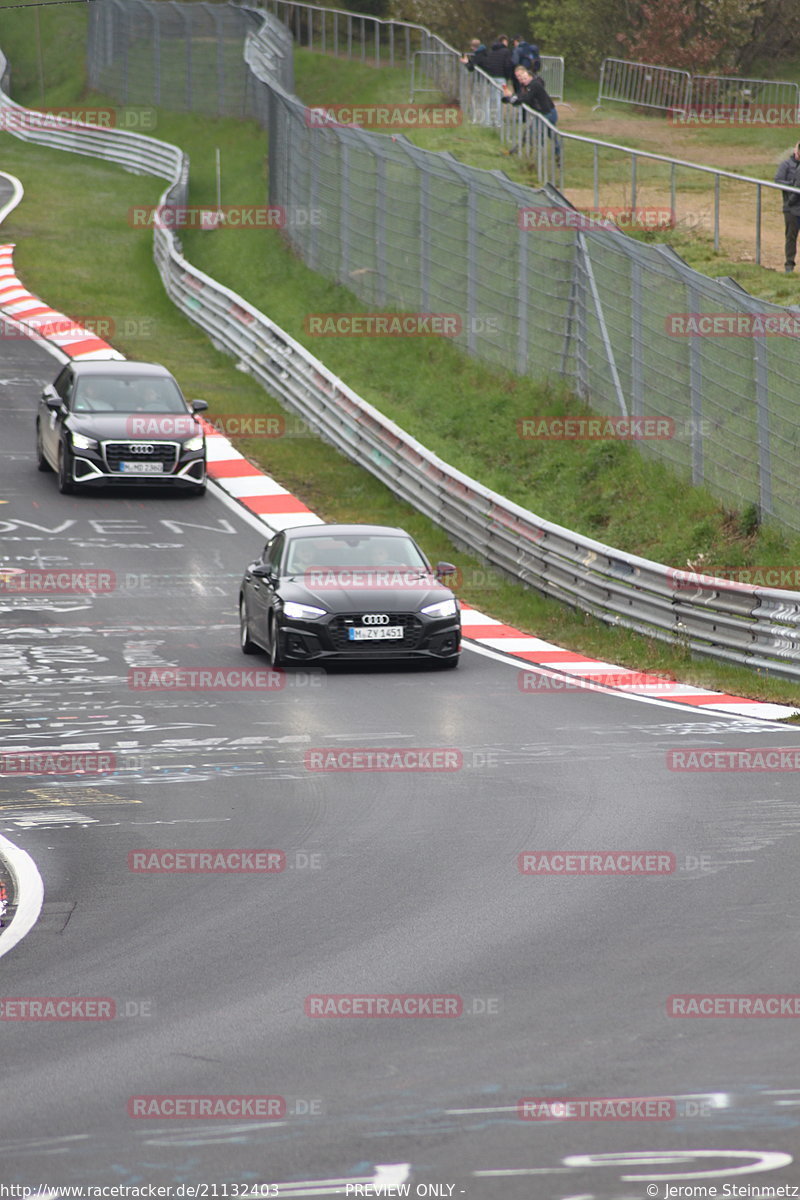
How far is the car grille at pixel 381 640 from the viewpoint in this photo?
17.8 meters

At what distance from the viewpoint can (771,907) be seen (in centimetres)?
889

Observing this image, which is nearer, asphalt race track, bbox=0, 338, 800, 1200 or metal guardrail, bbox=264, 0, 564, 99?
asphalt race track, bbox=0, 338, 800, 1200

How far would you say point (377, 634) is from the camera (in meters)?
17.8

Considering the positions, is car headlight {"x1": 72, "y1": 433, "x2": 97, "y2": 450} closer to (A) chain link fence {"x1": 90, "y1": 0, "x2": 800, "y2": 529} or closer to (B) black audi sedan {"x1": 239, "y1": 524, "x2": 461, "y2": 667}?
(A) chain link fence {"x1": 90, "y1": 0, "x2": 800, "y2": 529}

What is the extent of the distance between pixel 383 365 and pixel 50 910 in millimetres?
23646

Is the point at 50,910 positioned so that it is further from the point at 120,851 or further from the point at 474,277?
the point at 474,277

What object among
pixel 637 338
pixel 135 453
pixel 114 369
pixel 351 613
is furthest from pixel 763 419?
pixel 114 369

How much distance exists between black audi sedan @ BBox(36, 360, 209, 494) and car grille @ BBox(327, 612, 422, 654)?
8866 mm

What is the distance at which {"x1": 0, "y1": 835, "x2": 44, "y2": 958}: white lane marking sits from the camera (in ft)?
29.0

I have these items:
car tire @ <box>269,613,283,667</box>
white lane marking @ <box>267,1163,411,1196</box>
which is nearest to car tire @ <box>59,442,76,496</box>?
car tire @ <box>269,613,283,667</box>

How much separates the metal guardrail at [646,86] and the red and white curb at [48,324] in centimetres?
1910

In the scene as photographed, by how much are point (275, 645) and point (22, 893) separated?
27.1 ft

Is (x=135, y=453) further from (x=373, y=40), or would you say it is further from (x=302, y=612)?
(x=373, y=40)

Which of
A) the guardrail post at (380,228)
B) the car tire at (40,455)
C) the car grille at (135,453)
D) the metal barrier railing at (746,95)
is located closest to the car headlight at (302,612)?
the car grille at (135,453)
